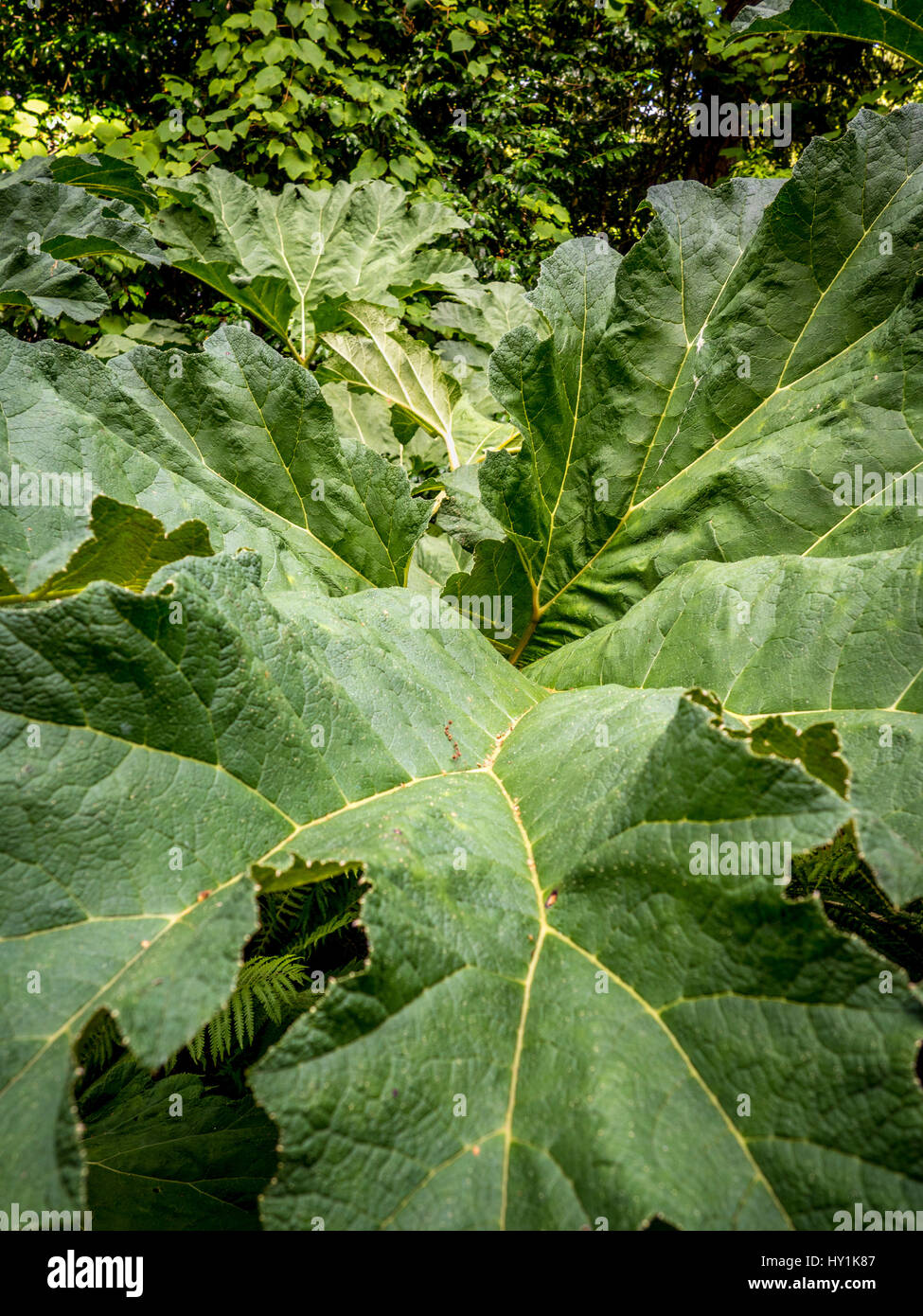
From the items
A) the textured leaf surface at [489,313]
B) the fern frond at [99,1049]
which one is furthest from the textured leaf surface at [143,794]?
the textured leaf surface at [489,313]

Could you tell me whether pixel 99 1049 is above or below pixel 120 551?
below

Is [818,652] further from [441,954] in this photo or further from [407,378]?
[407,378]

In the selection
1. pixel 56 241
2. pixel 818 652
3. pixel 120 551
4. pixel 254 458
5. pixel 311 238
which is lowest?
pixel 818 652

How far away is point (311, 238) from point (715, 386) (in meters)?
1.76

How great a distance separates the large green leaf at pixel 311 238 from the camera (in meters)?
2.47

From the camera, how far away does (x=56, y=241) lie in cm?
179

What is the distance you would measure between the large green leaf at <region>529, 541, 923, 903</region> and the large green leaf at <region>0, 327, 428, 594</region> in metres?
0.49

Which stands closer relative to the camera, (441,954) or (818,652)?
(441,954)

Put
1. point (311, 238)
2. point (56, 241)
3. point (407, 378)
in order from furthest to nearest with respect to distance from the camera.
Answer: point (311, 238) → point (407, 378) → point (56, 241)

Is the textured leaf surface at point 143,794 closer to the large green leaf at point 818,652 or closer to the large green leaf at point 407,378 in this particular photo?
the large green leaf at point 818,652

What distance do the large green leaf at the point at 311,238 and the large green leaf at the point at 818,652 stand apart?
1697 mm

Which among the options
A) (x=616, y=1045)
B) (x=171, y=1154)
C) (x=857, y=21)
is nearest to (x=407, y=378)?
(x=857, y=21)

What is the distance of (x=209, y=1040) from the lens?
4.51ft
